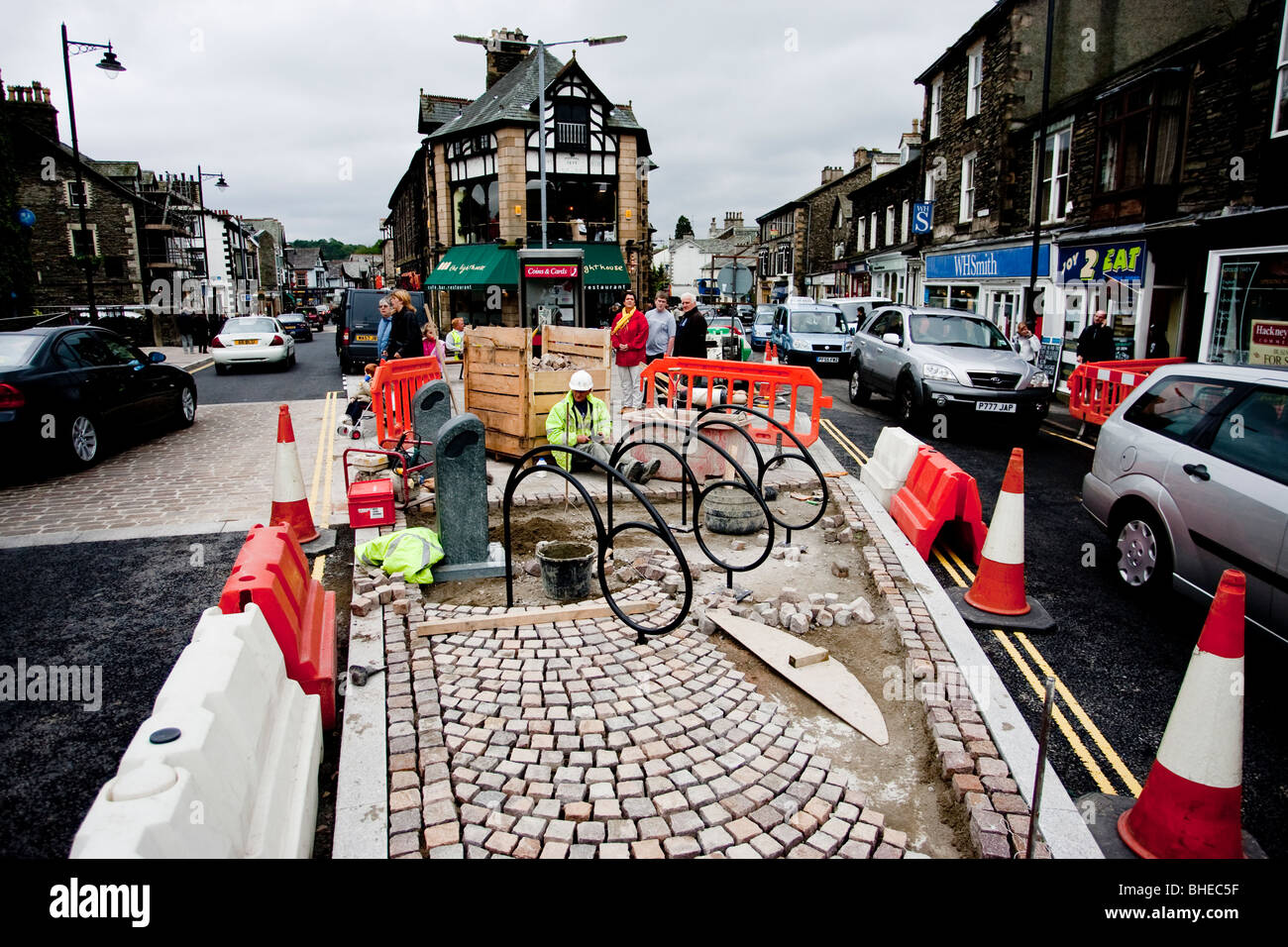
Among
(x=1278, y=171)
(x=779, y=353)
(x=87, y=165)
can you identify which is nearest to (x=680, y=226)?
(x=87, y=165)

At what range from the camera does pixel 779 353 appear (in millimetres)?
21859

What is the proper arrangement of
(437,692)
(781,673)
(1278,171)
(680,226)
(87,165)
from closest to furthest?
(437,692), (781,673), (1278,171), (87,165), (680,226)

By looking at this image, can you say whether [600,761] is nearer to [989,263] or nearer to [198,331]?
[989,263]

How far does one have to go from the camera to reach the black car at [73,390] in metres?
8.14

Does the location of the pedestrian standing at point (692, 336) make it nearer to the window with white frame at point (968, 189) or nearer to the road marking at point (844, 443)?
the road marking at point (844, 443)

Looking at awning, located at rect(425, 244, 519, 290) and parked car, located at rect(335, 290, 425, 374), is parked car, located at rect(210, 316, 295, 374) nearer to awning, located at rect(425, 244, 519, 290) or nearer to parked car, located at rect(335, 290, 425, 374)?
parked car, located at rect(335, 290, 425, 374)

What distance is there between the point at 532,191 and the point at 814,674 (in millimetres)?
32858

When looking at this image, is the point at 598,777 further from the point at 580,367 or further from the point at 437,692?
the point at 580,367

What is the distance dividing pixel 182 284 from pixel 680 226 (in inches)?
3056

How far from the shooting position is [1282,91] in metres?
13.5


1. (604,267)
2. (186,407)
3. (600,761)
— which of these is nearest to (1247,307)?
(600,761)

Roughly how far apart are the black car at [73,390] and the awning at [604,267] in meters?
23.7

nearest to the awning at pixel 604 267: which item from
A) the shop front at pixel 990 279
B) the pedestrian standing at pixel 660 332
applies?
the shop front at pixel 990 279

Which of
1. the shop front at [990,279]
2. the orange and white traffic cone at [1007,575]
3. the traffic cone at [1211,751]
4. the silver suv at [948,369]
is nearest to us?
the traffic cone at [1211,751]
